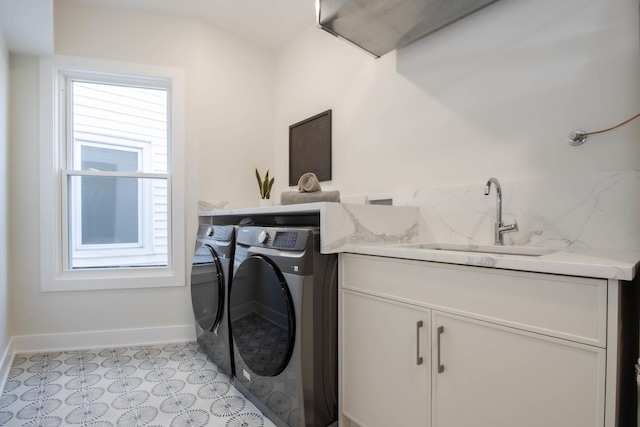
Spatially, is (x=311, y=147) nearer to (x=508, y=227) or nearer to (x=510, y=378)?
(x=508, y=227)

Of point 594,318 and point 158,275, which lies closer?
point 594,318

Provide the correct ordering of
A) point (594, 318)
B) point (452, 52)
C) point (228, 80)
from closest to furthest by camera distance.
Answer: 1. point (594, 318)
2. point (452, 52)
3. point (228, 80)

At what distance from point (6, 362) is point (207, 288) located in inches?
51.2

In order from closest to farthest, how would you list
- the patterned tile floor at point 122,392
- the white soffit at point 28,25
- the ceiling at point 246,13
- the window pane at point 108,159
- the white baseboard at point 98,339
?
the patterned tile floor at point 122,392 < the white soffit at point 28,25 < the white baseboard at point 98,339 < the ceiling at point 246,13 < the window pane at point 108,159

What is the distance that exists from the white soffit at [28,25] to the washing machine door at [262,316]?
1.84 metres

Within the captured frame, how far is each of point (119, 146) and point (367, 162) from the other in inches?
76.1

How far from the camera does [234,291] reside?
5.67 ft

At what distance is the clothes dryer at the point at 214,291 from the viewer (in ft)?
6.16

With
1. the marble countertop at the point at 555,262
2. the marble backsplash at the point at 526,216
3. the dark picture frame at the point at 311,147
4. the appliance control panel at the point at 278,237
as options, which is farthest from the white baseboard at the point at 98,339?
the marble countertop at the point at 555,262

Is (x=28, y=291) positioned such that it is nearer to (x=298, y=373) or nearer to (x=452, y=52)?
(x=298, y=373)

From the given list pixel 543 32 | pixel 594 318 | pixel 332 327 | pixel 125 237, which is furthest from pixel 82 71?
pixel 594 318

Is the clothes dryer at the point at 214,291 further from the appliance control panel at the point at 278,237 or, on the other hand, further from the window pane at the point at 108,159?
the window pane at the point at 108,159

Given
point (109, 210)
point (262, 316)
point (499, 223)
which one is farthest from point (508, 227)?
point (109, 210)

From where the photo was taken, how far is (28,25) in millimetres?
2004
